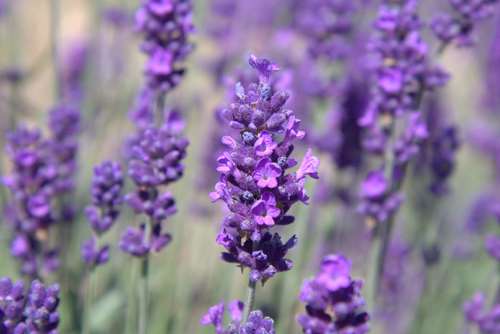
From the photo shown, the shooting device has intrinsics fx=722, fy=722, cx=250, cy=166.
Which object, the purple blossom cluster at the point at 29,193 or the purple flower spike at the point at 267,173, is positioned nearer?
the purple flower spike at the point at 267,173

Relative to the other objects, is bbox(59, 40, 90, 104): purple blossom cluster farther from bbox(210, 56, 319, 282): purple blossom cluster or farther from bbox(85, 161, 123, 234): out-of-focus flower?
bbox(210, 56, 319, 282): purple blossom cluster

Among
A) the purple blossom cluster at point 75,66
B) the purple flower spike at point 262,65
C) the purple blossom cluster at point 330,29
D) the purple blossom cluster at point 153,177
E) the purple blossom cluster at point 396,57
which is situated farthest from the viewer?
the purple blossom cluster at point 75,66

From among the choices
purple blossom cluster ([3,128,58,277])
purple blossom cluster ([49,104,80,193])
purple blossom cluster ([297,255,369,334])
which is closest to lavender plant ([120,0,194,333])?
purple blossom cluster ([3,128,58,277])

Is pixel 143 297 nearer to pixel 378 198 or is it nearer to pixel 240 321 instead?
pixel 240 321

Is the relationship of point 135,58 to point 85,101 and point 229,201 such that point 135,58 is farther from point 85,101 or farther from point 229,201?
point 229,201

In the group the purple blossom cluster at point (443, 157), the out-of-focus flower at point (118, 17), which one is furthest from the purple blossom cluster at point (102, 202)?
the out-of-focus flower at point (118, 17)

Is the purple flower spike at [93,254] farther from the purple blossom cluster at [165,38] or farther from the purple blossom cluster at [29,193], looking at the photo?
the purple blossom cluster at [165,38]

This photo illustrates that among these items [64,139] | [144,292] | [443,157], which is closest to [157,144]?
[144,292]

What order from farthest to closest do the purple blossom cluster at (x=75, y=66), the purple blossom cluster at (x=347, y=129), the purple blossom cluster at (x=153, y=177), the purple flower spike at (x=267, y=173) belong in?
the purple blossom cluster at (x=75, y=66) → the purple blossom cluster at (x=347, y=129) → the purple blossom cluster at (x=153, y=177) → the purple flower spike at (x=267, y=173)

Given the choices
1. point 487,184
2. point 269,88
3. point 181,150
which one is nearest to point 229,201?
point 269,88
